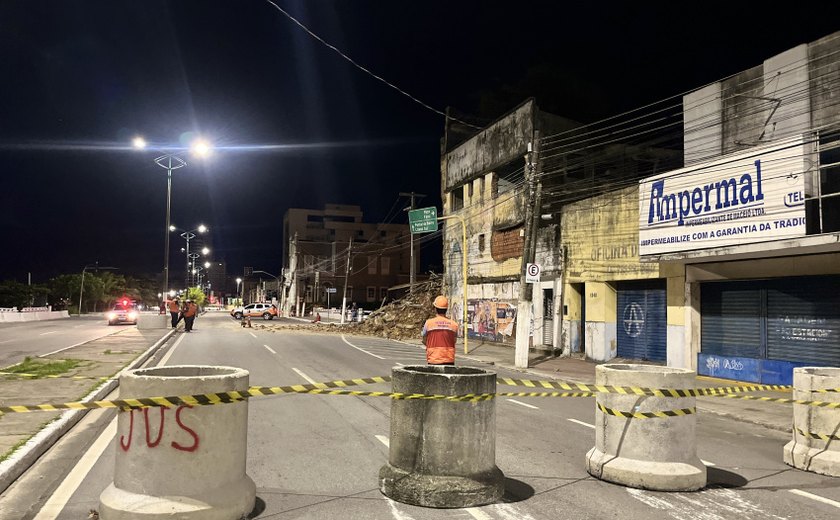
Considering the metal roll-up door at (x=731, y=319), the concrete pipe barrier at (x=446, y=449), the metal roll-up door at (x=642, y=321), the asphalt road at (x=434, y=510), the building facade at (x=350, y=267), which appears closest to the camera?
the asphalt road at (x=434, y=510)

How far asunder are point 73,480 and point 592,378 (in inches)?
542

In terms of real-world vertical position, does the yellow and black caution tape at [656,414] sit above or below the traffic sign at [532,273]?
below

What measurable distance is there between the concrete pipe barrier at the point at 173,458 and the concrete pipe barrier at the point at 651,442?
3.93 meters

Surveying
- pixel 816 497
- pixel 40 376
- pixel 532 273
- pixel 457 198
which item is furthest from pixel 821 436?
pixel 457 198

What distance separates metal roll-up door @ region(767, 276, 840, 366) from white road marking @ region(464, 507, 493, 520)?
12.4 meters

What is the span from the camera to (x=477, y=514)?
5.20m

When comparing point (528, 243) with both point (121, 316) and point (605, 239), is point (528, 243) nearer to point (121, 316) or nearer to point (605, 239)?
point (605, 239)

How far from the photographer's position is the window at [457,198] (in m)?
36.4

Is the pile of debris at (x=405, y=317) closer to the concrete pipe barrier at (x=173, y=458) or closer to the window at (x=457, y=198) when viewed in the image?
the window at (x=457, y=198)

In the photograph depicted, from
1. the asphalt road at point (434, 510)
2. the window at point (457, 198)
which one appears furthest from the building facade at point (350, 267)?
the asphalt road at point (434, 510)

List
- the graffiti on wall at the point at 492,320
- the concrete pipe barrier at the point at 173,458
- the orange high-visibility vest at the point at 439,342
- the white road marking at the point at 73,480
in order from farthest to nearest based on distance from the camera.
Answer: the graffiti on wall at the point at 492,320, the orange high-visibility vest at the point at 439,342, the white road marking at the point at 73,480, the concrete pipe barrier at the point at 173,458

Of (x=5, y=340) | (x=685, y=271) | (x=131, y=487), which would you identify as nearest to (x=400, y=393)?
(x=131, y=487)

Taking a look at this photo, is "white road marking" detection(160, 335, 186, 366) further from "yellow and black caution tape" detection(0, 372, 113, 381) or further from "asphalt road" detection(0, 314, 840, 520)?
"asphalt road" detection(0, 314, 840, 520)

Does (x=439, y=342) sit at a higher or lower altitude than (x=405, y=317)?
higher
